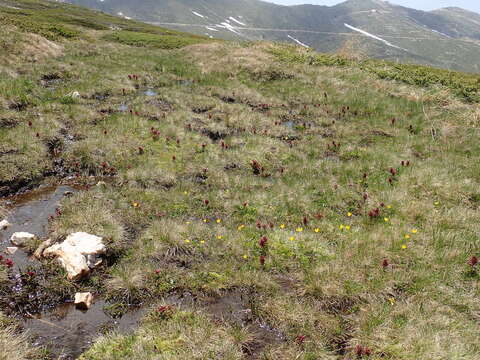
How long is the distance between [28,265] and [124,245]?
6.66ft

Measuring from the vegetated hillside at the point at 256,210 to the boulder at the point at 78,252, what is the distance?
222mm

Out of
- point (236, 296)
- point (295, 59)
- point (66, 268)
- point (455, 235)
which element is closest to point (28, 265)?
point (66, 268)

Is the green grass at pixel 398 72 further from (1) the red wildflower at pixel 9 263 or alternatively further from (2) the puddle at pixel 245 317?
(1) the red wildflower at pixel 9 263

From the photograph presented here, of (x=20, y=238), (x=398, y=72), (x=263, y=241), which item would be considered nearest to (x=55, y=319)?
(x=20, y=238)

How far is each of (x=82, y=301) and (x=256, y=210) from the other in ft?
17.8

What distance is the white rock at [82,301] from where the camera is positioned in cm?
610

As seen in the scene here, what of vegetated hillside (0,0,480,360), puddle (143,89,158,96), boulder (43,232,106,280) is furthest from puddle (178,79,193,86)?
boulder (43,232,106,280)

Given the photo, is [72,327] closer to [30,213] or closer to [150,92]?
[30,213]

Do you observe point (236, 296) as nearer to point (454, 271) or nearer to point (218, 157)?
point (454, 271)

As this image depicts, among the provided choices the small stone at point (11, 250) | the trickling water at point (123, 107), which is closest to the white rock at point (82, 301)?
the small stone at point (11, 250)

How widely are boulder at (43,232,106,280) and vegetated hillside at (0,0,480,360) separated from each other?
222mm

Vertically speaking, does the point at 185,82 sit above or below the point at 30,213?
above

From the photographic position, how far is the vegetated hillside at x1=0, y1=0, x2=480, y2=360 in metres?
5.70

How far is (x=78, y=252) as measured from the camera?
688 centimetres
